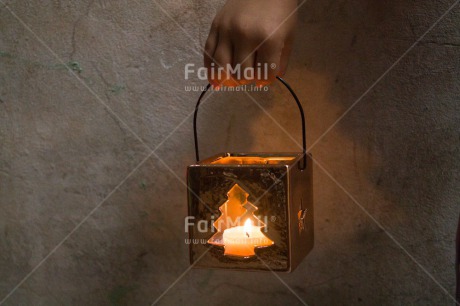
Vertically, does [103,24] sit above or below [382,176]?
above

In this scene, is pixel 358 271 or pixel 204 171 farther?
pixel 358 271

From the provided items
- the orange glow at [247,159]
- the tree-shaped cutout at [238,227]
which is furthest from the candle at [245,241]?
the orange glow at [247,159]

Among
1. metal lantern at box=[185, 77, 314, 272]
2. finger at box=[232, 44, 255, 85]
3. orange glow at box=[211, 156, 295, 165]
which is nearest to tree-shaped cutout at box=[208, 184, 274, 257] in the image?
metal lantern at box=[185, 77, 314, 272]

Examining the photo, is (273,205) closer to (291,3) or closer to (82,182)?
(291,3)

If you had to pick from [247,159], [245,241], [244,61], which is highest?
[244,61]

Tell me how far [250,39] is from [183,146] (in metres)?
0.49

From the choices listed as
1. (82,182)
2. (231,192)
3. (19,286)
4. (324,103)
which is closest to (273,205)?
(231,192)

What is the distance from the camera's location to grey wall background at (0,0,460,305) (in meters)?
1.38

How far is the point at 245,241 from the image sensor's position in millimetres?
1176

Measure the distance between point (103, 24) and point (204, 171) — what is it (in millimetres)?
617

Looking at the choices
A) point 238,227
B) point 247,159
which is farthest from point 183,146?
point 238,227

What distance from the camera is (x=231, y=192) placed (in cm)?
118

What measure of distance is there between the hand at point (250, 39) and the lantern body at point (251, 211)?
0.19m

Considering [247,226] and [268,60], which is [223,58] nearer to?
[268,60]
